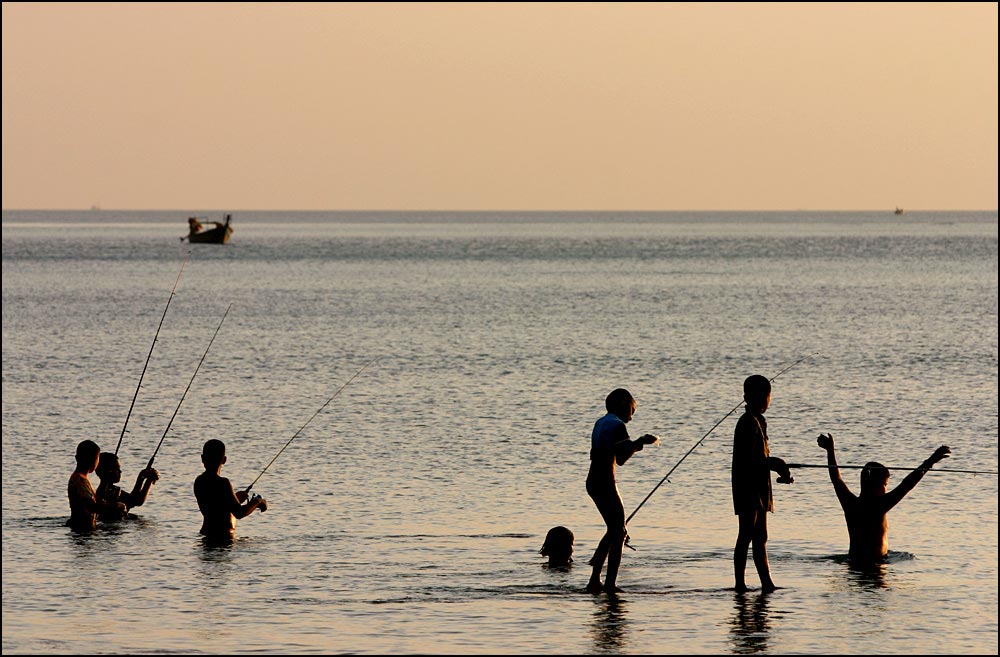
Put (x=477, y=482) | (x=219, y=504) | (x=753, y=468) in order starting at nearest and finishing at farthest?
(x=753, y=468), (x=219, y=504), (x=477, y=482)

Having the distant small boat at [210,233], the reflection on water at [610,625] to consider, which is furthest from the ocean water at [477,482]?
the distant small boat at [210,233]

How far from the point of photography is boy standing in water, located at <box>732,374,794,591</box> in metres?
10.0

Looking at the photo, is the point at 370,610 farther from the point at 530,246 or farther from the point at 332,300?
the point at 530,246

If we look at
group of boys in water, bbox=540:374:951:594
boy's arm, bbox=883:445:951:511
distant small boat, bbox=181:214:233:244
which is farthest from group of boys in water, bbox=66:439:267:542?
distant small boat, bbox=181:214:233:244

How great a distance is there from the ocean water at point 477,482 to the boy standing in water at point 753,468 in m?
0.52

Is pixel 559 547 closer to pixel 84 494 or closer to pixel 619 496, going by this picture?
pixel 619 496

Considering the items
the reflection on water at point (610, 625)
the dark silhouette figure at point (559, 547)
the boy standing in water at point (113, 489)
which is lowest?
the reflection on water at point (610, 625)

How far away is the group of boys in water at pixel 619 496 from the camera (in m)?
10.1

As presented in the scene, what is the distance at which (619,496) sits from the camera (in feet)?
36.7

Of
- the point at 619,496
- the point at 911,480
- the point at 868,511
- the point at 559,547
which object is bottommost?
the point at 559,547

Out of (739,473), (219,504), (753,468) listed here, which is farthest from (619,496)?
(219,504)

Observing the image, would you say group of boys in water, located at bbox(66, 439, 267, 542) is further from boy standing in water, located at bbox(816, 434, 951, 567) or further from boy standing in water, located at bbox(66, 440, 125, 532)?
boy standing in water, located at bbox(816, 434, 951, 567)

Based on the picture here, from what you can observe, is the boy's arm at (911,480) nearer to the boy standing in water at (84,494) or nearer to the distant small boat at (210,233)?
the boy standing in water at (84,494)

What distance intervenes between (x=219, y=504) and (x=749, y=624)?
4.69 meters
